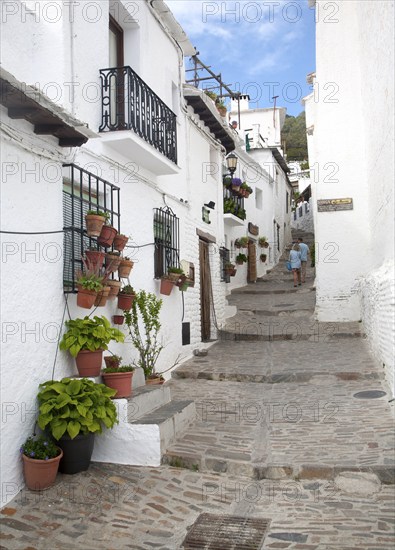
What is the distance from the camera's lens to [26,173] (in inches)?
183

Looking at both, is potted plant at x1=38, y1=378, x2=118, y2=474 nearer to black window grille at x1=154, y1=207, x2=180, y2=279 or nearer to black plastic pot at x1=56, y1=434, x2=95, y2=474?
black plastic pot at x1=56, y1=434, x2=95, y2=474

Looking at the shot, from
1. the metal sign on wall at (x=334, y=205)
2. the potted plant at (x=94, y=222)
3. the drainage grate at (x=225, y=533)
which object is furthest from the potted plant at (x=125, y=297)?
the metal sign on wall at (x=334, y=205)

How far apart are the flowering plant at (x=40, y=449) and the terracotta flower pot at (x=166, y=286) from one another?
14.5ft

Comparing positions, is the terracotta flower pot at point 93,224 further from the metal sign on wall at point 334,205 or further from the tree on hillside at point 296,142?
the tree on hillside at point 296,142

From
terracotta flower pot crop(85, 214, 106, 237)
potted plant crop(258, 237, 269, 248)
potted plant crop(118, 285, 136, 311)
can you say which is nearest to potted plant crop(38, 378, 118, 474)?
terracotta flower pot crop(85, 214, 106, 237)

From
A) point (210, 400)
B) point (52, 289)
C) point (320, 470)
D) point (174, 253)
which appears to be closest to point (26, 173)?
point (52, 289)

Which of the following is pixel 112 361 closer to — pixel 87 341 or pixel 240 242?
pixel 87 341

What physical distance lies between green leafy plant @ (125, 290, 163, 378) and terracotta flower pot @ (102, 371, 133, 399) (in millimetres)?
1718

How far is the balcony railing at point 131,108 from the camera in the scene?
693 cm

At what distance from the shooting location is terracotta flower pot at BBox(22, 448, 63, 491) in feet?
13.9

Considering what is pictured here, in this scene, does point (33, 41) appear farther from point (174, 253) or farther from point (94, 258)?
point (174, 253)

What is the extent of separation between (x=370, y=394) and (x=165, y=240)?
4.24 m

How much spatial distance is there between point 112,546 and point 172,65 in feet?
28.1

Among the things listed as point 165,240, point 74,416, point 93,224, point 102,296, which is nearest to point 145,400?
point 102,296
